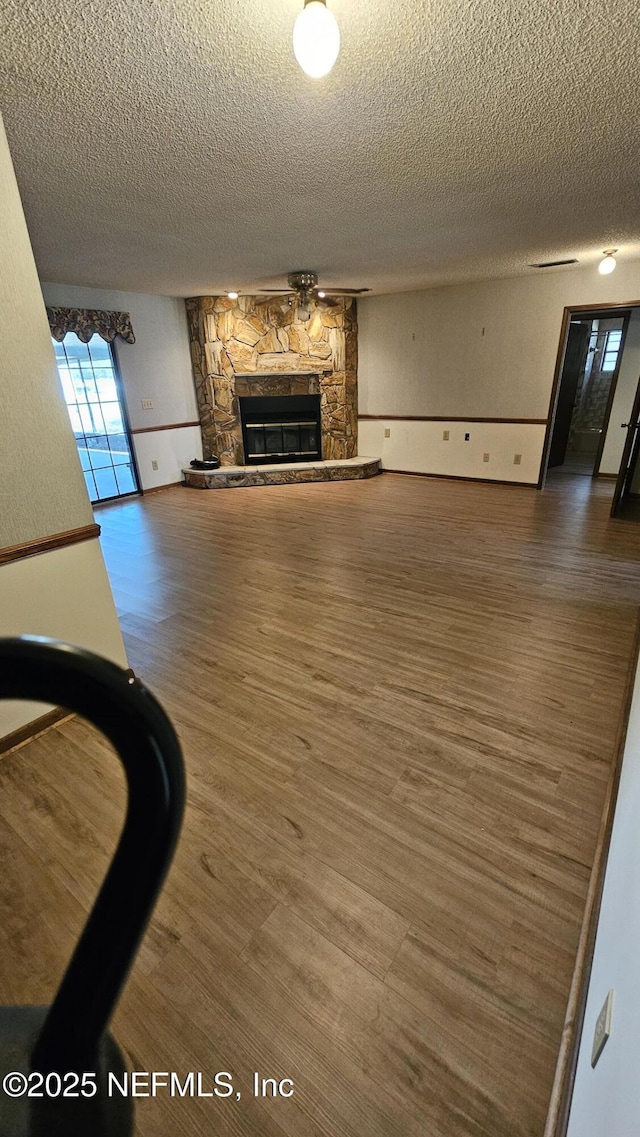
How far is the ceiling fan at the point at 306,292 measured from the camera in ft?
15.0

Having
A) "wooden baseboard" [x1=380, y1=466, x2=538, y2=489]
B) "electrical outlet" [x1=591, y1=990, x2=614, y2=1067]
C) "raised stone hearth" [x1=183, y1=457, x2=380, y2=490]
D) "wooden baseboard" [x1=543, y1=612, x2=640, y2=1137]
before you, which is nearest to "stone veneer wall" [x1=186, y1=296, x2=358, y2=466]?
"raised stone hearth" [x1=183, y1=457, x2=380, y2=490]

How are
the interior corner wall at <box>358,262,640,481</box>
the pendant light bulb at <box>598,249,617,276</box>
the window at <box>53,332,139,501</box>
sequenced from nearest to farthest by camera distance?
the pendant light bulb at <box>598,249,617,276</box> → the interior corner wall at <box>358,262,640,481</box> → the window at <box>53,332,139,501</box>

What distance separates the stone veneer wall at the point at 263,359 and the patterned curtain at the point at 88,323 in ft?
3.31

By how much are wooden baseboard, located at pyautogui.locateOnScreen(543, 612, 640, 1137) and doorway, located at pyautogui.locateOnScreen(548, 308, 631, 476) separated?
5101mm

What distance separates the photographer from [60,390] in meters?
1.86

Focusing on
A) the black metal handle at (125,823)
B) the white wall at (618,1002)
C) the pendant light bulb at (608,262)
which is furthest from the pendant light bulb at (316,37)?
the pendant light bulb at (608,262)

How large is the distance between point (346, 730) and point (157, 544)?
115 inches

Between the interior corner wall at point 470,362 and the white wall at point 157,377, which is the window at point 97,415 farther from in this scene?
the interior corner wall at point 470,362

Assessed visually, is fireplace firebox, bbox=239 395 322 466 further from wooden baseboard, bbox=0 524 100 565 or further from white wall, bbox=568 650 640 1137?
white wall, bbox=568 650 640 1137

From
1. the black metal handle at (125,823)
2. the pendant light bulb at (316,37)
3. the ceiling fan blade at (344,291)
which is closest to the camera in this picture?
the black metal handle at (125,823)

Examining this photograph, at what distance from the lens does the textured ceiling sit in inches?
53.0

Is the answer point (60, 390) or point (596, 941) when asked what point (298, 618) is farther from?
point (596, 941)

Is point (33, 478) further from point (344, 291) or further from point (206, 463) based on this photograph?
point (344, 291)

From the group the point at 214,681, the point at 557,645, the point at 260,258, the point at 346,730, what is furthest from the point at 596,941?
the point at 260,258
